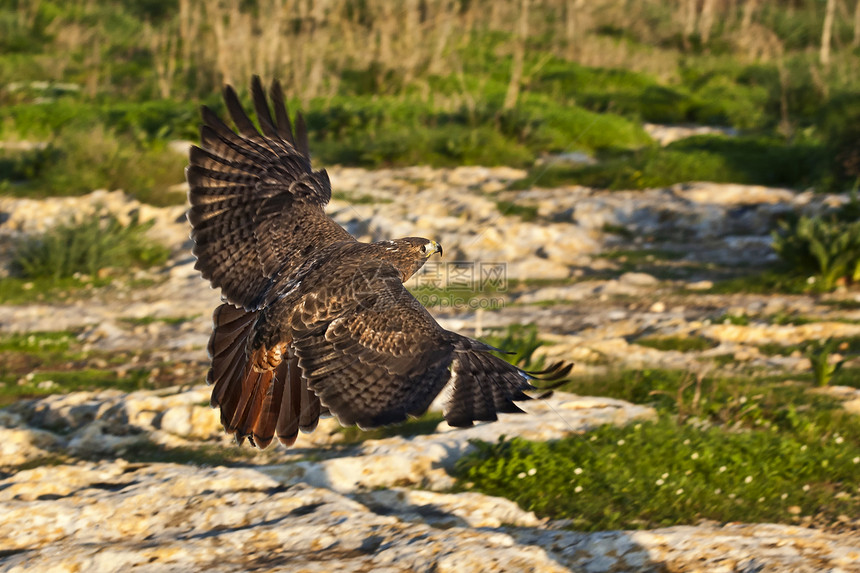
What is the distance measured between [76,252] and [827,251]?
900 cm

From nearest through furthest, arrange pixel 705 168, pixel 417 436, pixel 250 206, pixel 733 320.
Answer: pixel 250 206
pixel 417 436
pixel 733 320
pixel 705 168

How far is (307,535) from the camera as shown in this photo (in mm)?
4754

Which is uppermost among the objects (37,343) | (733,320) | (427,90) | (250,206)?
(427,90)

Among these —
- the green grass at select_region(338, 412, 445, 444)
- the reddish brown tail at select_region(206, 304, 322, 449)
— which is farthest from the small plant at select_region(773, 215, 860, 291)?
the reddish brown tail at select_region(206, 304, 322, 449)

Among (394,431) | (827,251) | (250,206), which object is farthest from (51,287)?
(827,251)

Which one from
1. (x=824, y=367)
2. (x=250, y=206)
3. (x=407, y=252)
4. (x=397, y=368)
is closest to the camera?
(x=397, y=368)

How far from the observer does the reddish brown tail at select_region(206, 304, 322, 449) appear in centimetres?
503

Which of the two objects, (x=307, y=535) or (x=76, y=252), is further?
(x=76, y=252)

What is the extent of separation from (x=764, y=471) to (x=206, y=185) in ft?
13.5

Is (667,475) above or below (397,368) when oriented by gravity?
below

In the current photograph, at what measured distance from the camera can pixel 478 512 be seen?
17.2 ft

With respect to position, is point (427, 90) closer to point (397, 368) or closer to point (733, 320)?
point (733, 320)

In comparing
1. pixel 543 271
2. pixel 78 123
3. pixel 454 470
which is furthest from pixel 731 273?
pixel 78 123

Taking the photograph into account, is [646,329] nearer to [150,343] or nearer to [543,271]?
[543,271]
